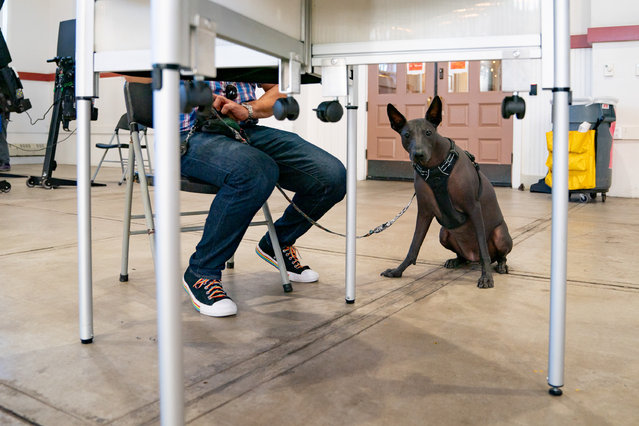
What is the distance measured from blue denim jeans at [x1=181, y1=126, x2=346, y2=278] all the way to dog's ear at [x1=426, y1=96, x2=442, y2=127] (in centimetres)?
42

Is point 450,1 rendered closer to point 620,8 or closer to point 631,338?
point 631,338

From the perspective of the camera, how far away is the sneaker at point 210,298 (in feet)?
5.79

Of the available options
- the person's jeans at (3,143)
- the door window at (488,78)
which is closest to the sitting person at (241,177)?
the door window at (488,78)

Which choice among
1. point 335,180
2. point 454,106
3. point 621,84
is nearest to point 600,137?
point 621,84

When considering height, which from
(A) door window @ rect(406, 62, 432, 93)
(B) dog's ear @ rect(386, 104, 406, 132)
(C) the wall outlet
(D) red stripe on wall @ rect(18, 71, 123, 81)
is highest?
(D) red stripe on wall @ rect(18, 71, 123, 81)

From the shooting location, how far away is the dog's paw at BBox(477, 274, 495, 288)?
212 centimetres

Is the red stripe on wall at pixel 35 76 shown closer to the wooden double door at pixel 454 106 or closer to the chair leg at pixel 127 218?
the wooden double door at pixel 454 106

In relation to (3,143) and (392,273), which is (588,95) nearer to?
(392,273)

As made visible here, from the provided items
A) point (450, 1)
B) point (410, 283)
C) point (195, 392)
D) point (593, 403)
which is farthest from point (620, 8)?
point (195, 392)

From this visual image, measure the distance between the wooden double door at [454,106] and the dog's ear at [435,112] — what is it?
4.41 metres

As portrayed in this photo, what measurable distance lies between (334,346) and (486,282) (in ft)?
2.74

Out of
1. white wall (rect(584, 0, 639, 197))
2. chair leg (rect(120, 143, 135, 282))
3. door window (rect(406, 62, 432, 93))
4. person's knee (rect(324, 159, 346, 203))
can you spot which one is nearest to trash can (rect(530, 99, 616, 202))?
white wall (rect(584, 0, 639, 197))

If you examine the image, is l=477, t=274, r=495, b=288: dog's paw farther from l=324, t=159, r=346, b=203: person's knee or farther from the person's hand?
the person's hand

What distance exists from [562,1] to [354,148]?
844mm
